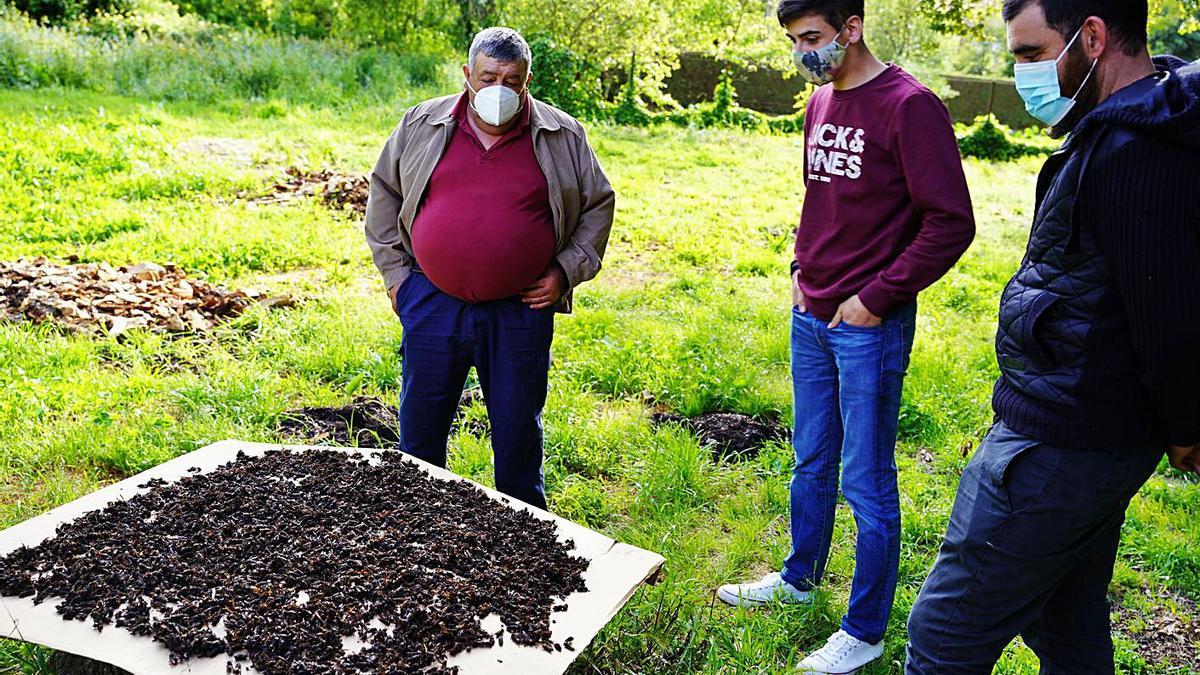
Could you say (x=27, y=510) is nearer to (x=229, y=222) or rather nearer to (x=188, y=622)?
(x=188, y=622)

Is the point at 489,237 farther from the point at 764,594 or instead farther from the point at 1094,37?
the point at 1094,37

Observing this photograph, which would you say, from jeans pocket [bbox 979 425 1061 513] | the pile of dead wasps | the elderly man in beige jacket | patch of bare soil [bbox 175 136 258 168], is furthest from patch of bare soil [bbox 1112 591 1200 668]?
patch of bare soil [bbox 175 136 258 168]

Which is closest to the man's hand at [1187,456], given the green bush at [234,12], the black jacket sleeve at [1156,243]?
the black jacket sleeve at [1156,243]

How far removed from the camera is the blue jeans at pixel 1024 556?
2305mm

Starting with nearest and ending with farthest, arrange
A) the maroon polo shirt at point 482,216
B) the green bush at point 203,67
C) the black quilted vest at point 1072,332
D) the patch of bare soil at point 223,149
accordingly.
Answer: the black quilted vest at point 1072,332 < the maroon polo shirt at point 482,216 < the patch of bare soil at point 223,149 < the green bush at point 203,67

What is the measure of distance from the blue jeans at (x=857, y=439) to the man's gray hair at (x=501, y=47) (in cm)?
138

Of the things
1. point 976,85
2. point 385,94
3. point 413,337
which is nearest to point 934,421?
point 413,337

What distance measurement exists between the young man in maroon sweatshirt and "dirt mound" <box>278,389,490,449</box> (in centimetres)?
235

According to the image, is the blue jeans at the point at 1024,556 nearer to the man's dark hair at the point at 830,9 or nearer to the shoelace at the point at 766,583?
the shoelace at the point at 766,583

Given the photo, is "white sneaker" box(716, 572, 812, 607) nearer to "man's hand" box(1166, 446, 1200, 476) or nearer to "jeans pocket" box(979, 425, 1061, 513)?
"jeans pocket" box(979, 425, 1061, 513)

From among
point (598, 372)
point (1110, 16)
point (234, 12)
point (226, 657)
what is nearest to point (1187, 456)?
point (1110, 16)

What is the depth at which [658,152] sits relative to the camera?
46.2 ft

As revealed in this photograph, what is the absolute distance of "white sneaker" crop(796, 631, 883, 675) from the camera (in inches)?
131

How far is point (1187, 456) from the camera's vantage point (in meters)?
2.30
